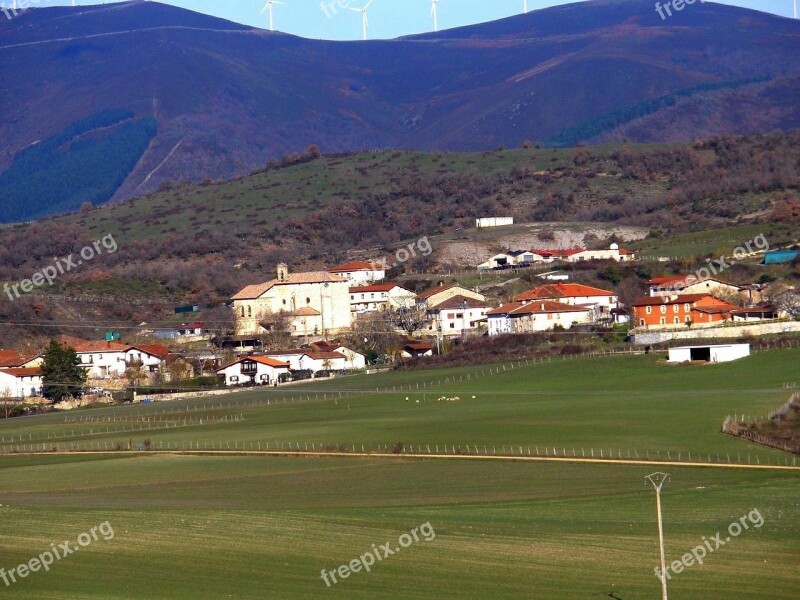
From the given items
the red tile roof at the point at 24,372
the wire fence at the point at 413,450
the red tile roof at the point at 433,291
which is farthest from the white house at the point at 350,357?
the wire fence at the point at 413,450

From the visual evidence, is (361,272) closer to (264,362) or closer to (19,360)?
(19,360)

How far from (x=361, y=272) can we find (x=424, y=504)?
81705 millimetres

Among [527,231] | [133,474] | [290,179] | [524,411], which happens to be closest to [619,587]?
[133,474]

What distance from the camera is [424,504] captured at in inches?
1535

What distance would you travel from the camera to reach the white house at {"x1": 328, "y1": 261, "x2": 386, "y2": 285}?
11931 centimetres

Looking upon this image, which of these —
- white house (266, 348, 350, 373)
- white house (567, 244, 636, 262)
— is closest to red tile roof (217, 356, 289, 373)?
white house (266, 348, 350, 373)

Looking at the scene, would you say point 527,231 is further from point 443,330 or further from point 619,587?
point 619,587

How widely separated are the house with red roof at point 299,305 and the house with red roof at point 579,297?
14668 mm

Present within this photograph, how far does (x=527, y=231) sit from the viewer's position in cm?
14112

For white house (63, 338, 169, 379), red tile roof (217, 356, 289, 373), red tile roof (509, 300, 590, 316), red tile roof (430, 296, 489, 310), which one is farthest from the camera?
Answer: red tile roof (430, 296, 489, 310)

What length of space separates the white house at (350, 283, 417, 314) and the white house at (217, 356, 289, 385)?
2286 cm

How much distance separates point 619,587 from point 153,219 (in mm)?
151166

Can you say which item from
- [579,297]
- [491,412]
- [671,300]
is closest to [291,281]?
[579,297]

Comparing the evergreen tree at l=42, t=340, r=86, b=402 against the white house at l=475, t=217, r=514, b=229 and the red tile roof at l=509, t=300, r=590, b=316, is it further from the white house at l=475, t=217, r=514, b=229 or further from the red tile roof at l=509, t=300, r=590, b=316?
the white house at l=475, t=217, r=514, b=229
